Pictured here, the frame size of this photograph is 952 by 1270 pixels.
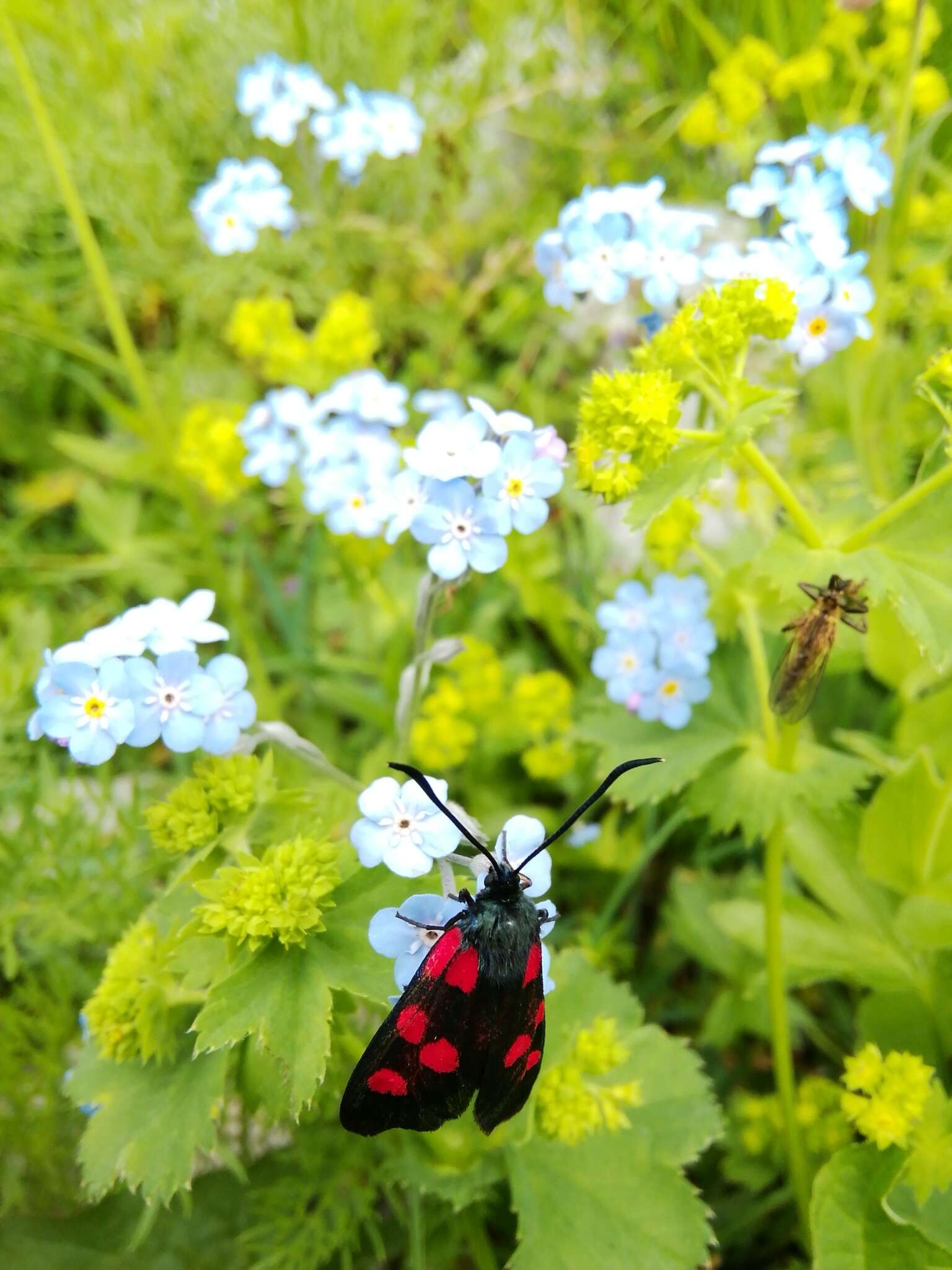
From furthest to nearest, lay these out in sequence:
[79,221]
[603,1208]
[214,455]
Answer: [214,455] → [79,221] → [603,1208]

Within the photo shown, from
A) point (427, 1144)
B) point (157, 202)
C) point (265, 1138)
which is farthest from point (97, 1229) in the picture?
point (157, 202)

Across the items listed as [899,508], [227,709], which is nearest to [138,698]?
[227,709]

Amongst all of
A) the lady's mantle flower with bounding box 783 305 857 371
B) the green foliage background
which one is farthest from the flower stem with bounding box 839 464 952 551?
the lady's mantle flower with bounding box 783 305 857 371

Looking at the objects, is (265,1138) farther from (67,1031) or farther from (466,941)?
(466,941)

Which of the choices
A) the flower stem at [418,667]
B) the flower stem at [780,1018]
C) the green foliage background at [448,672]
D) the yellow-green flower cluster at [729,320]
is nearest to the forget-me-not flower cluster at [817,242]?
the yellow-green flower cluster at [729,320]

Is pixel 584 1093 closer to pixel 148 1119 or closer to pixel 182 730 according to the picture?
pixel 148 1119

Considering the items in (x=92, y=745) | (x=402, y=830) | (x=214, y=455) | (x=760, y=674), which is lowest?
(x=402, y=830)

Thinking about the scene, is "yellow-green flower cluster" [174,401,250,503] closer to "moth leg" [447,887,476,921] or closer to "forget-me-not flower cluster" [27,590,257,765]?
"forget-me-not flower cluster" [27,590,257,765]

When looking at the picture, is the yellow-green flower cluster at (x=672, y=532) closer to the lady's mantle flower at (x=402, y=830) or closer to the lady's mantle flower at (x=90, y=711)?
the lady's mantle flower at (x=402, y=830)
